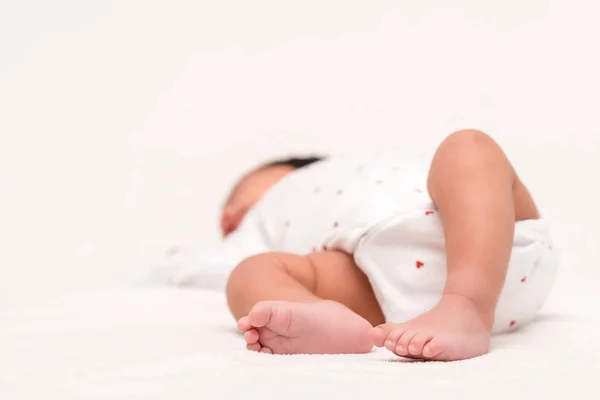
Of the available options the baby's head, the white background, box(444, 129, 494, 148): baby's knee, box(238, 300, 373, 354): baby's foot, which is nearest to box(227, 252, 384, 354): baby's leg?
box(238, 300, 373, 354): baby's foot

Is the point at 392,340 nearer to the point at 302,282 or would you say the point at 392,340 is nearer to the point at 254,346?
the point at 254,346

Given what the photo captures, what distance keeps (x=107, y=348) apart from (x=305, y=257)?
1.02 feet

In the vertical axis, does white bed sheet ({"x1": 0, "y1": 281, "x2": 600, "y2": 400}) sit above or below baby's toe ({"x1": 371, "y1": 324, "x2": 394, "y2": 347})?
below

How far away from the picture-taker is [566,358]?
828mm

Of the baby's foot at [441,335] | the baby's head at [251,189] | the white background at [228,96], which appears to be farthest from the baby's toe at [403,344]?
the white background at [228,96]

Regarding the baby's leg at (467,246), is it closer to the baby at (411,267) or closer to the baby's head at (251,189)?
the baby at (411,267)

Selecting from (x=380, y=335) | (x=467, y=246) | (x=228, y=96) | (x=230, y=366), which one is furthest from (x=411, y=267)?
(x=228, y=96)

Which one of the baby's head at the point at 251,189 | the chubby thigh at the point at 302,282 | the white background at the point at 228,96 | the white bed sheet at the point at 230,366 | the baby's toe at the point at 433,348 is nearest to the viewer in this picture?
the white bed sheet at the point at 230,366

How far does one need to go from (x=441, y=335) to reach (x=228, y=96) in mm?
1867

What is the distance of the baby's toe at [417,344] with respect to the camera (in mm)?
798

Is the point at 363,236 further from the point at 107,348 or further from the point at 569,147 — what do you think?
the point at 569,147

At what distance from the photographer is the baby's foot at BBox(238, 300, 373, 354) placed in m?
0.84

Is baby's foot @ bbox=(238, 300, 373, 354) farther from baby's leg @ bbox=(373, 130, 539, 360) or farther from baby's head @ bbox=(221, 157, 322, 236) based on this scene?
baby's head @ bbox=(221, 157, 322, 236)

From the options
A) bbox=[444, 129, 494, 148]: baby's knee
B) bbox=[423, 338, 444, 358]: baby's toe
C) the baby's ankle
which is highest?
bbox=[444, 129, 494, 148]: baby's knee
